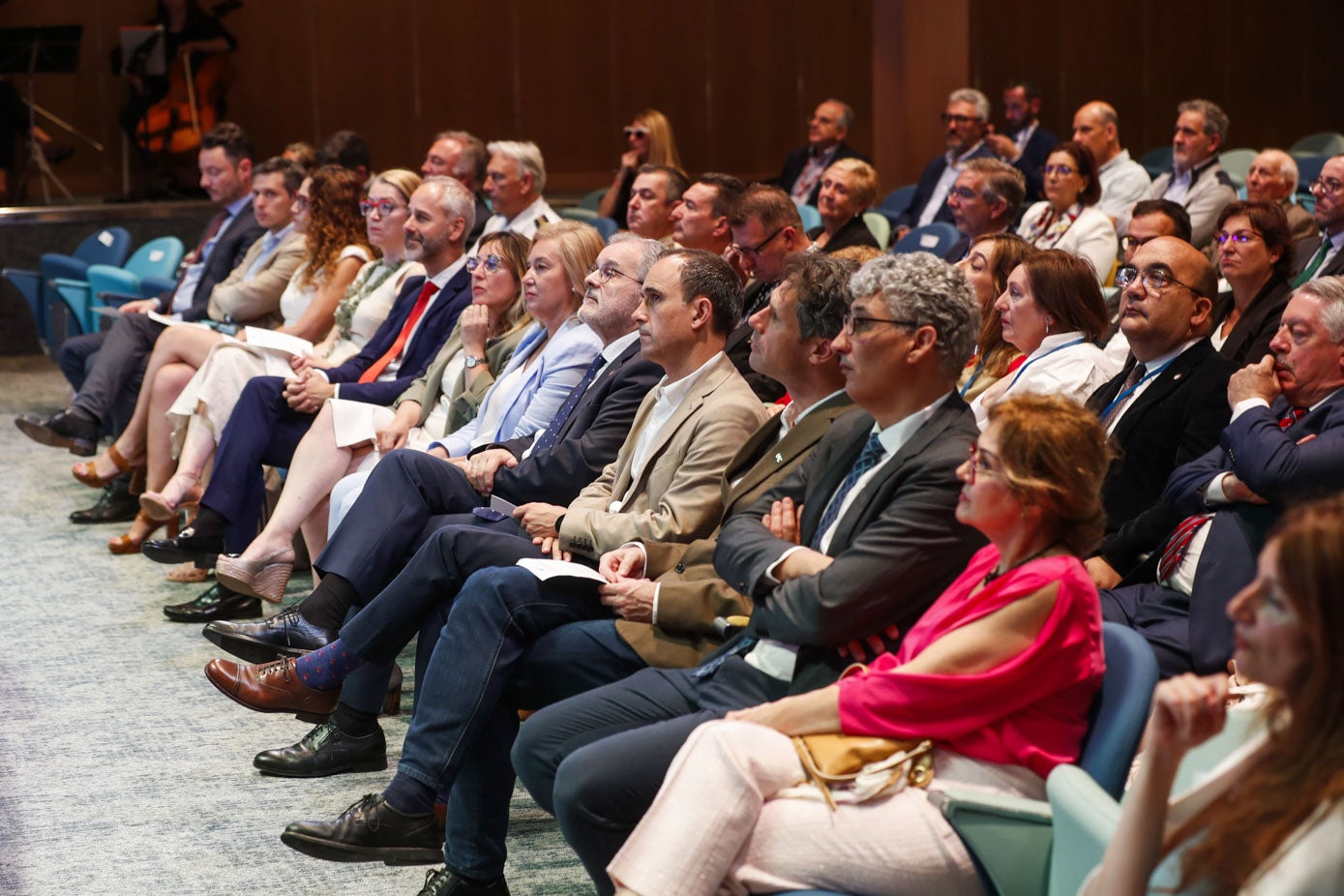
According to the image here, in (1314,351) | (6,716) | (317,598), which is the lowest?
(6,716)

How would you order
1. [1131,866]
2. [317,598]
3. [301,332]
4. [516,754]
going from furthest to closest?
[301,332] < [317,598] < [516,754] < [1131,866]

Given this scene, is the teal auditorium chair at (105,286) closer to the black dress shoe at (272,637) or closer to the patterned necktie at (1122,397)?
the black dress shoe at (272,637)

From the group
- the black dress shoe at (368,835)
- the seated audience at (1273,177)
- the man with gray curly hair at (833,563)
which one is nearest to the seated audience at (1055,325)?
the man with gray curly hair at (833,563)

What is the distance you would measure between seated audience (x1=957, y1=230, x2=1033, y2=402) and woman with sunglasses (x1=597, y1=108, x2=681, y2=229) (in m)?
4.29

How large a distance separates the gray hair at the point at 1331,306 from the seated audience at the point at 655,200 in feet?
10.3

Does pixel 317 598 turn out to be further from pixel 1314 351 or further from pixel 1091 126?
pixel 1091 126

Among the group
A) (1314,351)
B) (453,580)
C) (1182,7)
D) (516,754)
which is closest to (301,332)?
(453,580)

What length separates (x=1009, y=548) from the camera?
2109mm

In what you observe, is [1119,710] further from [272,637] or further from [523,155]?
[523,155]

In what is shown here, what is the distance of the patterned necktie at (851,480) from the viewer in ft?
8.30

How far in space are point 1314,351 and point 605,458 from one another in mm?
1578

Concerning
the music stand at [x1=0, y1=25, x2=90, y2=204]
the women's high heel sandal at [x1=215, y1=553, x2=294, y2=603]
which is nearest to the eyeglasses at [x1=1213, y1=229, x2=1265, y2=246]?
the women's high heel sandal at [x1=215, y1=553, x2=294, y2=603]

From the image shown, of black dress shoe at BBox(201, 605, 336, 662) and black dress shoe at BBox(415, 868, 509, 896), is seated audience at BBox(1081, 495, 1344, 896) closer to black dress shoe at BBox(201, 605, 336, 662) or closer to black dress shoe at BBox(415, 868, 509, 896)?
black dress shoe at BBox(415, 868, 509, 896)

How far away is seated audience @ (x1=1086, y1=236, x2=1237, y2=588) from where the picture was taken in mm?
3074
